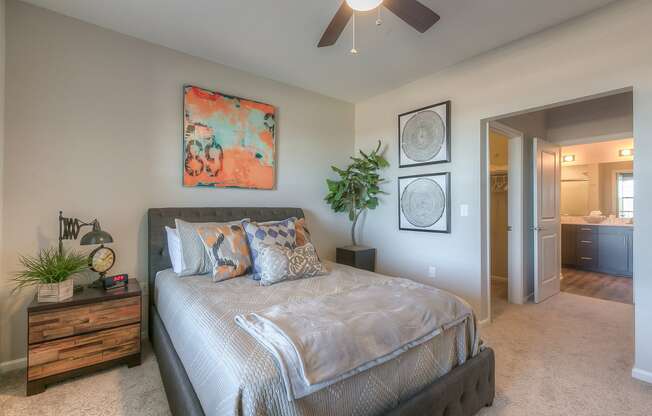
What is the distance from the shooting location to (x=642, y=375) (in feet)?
6.87

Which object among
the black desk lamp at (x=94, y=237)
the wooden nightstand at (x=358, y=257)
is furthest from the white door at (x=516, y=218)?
the black desk lamp at (x=94, y=237)

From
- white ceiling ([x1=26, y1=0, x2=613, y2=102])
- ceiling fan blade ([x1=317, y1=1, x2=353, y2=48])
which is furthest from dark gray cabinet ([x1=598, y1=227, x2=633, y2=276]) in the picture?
ceiling fan blade ([x1=317, y1=1, x2=353, y2=48])

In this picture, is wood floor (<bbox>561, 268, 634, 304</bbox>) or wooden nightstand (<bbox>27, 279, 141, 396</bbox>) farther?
wood floor (<bbox>561, 268, 634, 304</bbox>)

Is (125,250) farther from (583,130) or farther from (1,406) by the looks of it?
(583,130)

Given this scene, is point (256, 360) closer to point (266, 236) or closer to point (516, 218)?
point (266, 236)

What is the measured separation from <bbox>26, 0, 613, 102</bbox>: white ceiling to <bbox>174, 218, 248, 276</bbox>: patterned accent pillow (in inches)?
64.2

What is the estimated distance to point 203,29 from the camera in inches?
97.7

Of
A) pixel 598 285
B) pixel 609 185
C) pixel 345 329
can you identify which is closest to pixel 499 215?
pixel 598 285

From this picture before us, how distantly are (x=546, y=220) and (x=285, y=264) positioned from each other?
360 centimetres

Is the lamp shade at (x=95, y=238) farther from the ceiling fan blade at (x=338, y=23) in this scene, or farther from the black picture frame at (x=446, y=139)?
the black picture frame at (x=446, y=139)

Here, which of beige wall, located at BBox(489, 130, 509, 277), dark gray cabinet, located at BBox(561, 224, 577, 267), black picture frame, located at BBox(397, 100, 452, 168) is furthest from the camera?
dark gray cabinet, located at BBox(561, 224, 577, 267)

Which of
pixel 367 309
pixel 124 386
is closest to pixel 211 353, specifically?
pixel 367 309

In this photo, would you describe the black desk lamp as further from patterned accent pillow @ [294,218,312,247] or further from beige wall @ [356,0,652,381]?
beige wall @ [356,0,652,381]

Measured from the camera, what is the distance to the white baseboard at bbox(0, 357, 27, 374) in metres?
2.13
